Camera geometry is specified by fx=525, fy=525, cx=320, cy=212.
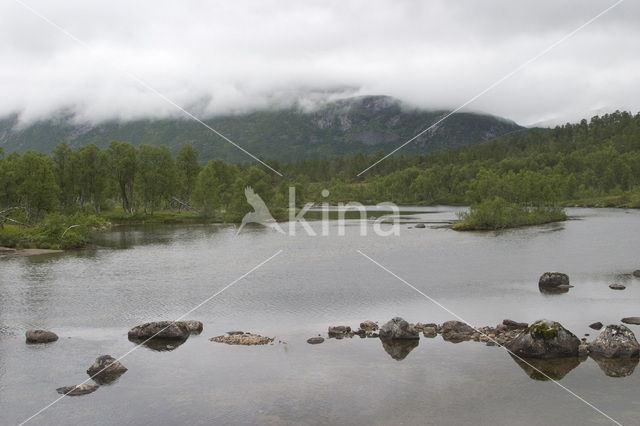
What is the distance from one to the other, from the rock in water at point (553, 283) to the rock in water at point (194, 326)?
28.5 metres

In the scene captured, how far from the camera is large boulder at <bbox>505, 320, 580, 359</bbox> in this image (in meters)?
28.4

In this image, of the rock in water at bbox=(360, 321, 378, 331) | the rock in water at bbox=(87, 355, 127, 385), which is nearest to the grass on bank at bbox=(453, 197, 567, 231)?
the rock in water at bbox=(360, 321, 378, 331)

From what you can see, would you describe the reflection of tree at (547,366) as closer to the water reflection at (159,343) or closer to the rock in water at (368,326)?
the rock in water at (368,326)

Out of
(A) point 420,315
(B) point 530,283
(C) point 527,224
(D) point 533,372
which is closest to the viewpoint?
(D) point 533,372

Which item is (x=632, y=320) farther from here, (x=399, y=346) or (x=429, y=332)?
(x=399, y=346)

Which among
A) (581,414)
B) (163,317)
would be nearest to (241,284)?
(163,317)

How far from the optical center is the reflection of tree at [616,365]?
26094 mm

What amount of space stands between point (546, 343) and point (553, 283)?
1804 cm

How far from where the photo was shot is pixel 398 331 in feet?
104

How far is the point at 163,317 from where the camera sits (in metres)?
37.9

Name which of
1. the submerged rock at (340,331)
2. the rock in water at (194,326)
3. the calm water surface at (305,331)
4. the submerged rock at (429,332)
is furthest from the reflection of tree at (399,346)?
the rock in water at (194,326)

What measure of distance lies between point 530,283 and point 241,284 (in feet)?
87.3

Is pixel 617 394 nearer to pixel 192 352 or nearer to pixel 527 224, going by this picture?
pixel 192 352

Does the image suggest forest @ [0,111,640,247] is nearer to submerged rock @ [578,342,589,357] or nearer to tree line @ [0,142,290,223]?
tree line @ [0,142,290,223]
